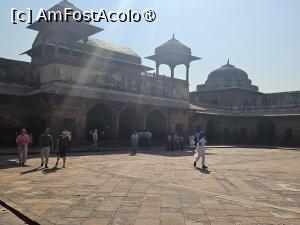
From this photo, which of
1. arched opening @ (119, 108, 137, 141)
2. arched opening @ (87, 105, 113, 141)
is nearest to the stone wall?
arched opening @ (119, 108, 137, 141)

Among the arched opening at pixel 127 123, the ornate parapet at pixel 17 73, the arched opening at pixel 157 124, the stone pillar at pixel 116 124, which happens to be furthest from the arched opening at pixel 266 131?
the ornate parapet at pixel 17 73

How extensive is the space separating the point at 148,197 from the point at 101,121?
55.3 ft

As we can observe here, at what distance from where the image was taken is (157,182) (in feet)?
27.9

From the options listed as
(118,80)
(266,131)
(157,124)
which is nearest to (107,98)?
(118,80)

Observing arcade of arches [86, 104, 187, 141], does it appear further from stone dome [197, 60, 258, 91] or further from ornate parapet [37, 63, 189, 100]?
stone dome [197, 60, 258, 91]

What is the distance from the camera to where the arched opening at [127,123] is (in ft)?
80.5

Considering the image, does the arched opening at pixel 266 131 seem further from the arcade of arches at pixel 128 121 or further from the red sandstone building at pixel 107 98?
the arcade of arches at pixel 128 121

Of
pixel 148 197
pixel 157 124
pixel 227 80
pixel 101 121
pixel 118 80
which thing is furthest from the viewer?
pixel 227 80

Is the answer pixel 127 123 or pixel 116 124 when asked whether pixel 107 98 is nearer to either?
pixel 116 124

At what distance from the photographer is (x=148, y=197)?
6.68 meters

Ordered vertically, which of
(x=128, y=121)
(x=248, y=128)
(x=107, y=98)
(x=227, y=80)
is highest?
(x=227, y=80)

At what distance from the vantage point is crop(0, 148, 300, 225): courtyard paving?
5.27 m

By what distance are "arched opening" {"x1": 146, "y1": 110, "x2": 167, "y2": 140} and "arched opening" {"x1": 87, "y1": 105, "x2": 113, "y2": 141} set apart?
371 cm

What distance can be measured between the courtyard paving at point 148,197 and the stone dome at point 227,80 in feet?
97.2
